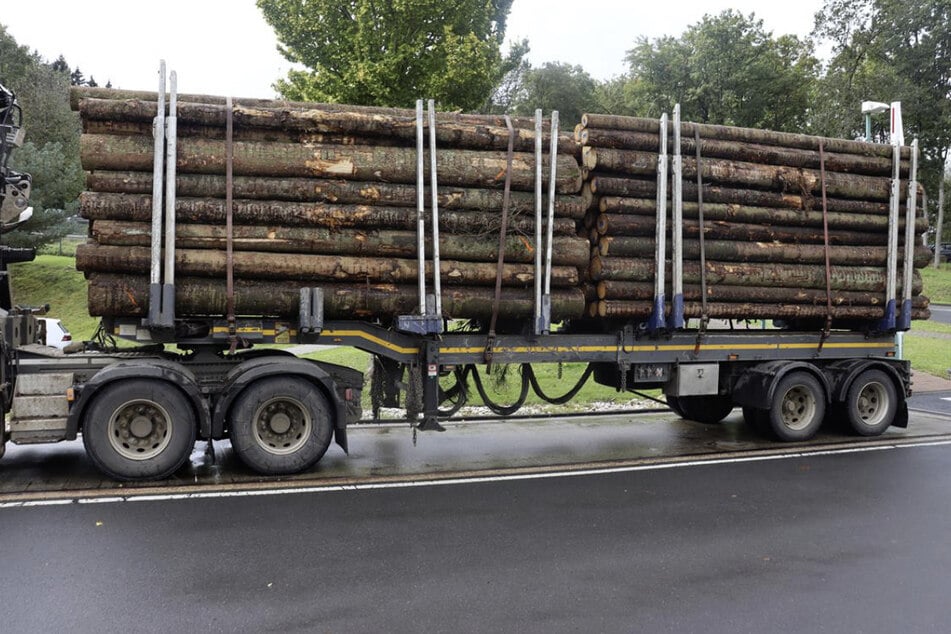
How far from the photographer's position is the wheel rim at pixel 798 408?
11.0 metres

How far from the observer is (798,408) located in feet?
36.6

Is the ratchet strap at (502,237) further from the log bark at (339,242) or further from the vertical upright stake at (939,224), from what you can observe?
the vertical upright stake at (939,224)

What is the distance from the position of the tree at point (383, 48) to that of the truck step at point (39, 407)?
1111cm

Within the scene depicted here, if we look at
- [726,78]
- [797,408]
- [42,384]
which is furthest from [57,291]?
[726,78]

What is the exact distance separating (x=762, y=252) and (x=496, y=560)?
6551 millimetres

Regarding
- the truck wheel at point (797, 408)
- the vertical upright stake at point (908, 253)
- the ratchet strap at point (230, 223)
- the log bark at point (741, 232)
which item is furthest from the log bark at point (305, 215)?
the vertical upright stake at point (908, 253)

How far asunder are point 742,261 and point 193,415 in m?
7.24

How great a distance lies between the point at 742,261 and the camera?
1062cm

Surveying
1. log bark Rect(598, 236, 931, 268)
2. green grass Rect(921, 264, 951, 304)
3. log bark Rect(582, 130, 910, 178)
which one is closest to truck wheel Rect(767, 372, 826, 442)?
log bark Rect(598, 236, 931, 268)

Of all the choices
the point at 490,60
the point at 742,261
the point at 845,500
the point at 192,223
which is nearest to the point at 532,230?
the point at 742,261

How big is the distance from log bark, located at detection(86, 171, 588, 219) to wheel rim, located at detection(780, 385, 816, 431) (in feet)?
13.7

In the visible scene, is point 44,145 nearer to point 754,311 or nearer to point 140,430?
point 140,430

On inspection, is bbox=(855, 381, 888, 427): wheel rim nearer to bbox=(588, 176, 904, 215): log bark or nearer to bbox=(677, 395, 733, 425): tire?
bbox=(677, 395, 733, 425): tire

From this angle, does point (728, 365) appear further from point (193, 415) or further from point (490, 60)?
point (490, 60)
